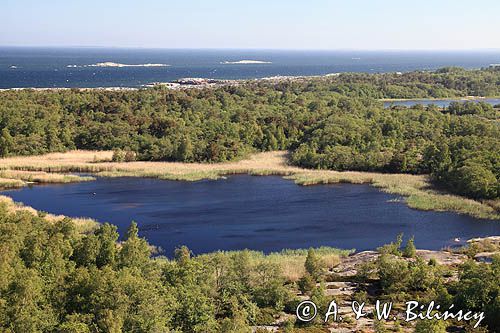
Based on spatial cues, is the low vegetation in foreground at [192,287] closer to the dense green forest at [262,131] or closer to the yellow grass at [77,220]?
the yellow grass at [77,220]

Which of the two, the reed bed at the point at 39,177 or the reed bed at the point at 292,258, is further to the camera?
the reed bed at the point at 39,177

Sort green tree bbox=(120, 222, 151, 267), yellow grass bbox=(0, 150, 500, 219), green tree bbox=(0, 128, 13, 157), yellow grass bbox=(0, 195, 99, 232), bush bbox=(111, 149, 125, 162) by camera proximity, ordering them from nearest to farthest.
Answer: green tree bbox=(120, 222, 151, 267)
yellow grass bbox=(0, 195, 99, 232)
yellow grass bbox=(0, 150, 500, 219)
green tree bbox=(0, 128, 13, 157)
bush bbox=(111, 149, 125, 162)

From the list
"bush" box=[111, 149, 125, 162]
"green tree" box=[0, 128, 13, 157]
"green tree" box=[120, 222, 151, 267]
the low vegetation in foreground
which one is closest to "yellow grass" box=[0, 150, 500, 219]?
"bush" box=[111, 149, 125, 162]

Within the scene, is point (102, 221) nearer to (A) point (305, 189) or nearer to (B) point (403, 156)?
(A) point (305, 189)

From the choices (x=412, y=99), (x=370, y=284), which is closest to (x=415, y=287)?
(x=370, y=284)

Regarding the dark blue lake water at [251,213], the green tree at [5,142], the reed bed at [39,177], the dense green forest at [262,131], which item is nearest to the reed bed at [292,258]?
the dark blue lake water at [251,213]

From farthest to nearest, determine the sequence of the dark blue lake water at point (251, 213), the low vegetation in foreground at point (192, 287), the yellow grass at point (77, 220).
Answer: the dark blue lake water at point (251, 213), the yellow grass at point (77, 220), the low vegetation in foreground at point (192, 287)

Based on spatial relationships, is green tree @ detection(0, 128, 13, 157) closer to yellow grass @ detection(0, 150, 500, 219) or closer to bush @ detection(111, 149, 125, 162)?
yellow grass @ detection(0, 150, 500, 219)
